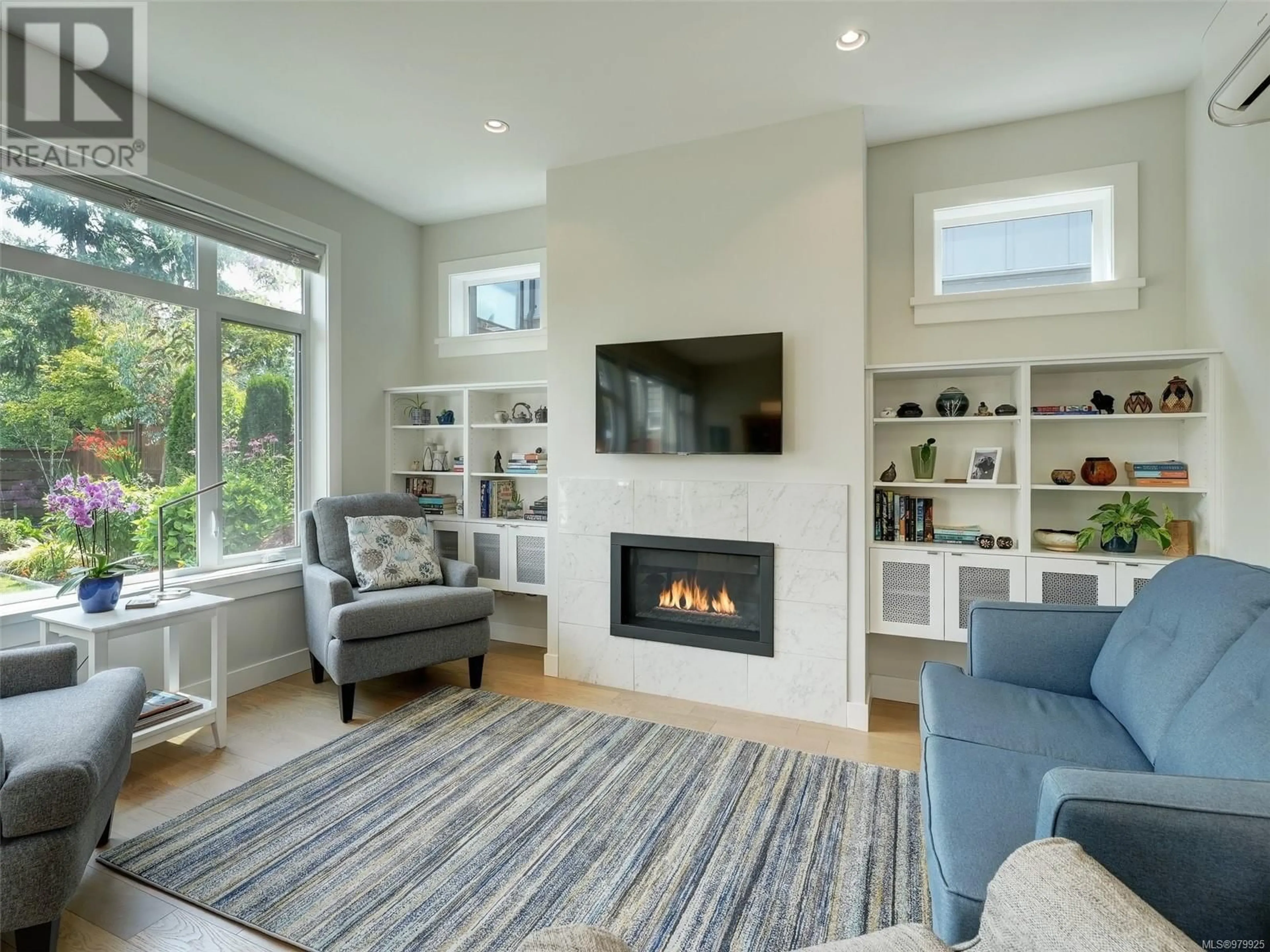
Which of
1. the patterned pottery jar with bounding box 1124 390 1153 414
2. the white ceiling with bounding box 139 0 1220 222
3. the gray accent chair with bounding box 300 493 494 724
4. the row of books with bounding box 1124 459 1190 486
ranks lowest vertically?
the gray accent chair with bounding box 300 493 494 724

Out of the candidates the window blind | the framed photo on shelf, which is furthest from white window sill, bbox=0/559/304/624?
the framed photo on shelf

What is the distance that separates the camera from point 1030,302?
2889 mm

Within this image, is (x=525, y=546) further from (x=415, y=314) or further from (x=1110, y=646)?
(x=1110, y=646)

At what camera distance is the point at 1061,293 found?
2.83 m

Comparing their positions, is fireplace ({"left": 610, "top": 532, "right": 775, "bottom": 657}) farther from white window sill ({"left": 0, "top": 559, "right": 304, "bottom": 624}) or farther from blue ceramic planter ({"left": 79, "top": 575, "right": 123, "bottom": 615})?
blue ceramic planter ({"left": 79, "top": 575, "right": 123, "bottom": 615})

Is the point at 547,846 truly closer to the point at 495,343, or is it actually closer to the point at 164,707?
the point at 164,707

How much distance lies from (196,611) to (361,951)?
1561 mm

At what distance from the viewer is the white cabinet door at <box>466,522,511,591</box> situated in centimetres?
371

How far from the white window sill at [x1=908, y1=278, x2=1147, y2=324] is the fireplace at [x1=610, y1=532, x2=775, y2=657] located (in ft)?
4.91

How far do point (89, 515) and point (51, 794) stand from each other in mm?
1316

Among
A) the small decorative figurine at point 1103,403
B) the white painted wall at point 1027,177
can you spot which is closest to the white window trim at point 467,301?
the white painted wall at point 1027,177

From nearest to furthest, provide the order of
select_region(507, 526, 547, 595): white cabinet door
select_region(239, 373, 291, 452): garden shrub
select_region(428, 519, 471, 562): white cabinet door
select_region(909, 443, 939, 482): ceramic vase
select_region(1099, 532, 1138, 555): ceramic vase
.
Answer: select_region(1099, 532, 1138, 555): ceramic vase
select_region(909, 443, 939, 482): ceramic vase
select_region(239, 373, 291, 452): garden shrub
select_region(507, 526, 547, 595): white cabinet door
select_region(428, 519, 471, 562): white cabinet door

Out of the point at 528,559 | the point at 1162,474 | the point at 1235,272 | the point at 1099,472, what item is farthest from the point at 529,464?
the point at 1235,272

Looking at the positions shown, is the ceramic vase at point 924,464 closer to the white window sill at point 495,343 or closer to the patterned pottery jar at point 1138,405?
the patterned pottery jar at point 1138,405
